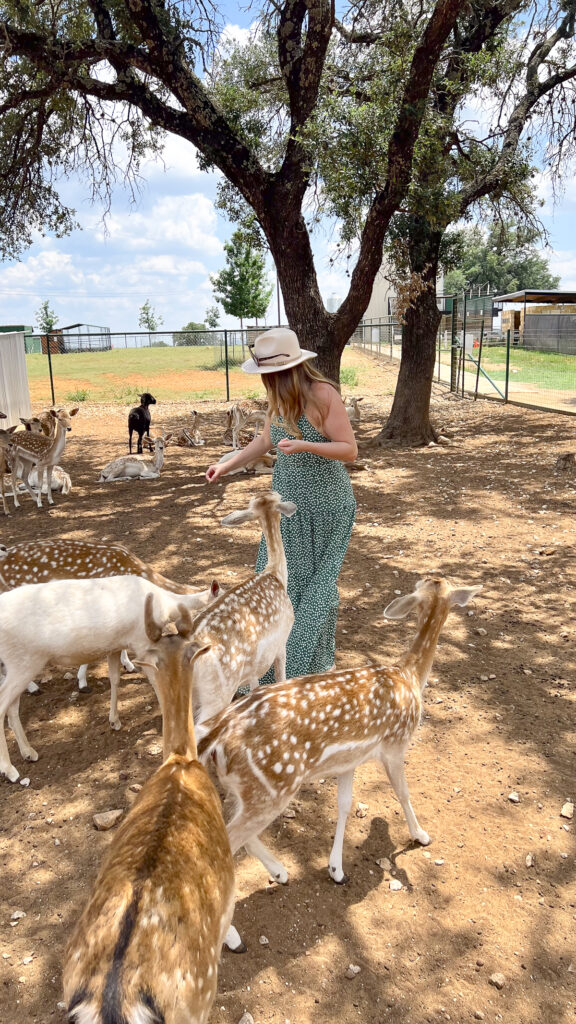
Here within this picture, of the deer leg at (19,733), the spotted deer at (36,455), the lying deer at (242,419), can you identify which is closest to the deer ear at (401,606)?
the deer leg at (19,733)

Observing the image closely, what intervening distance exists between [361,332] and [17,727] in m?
39.8

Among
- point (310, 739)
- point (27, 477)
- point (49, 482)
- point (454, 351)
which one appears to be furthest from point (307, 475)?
point (454, 351)

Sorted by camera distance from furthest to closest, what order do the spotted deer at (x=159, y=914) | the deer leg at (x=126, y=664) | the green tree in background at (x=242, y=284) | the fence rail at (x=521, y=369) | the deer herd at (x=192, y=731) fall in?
the green tree in background at (x=242, y=284) → the fence rail at (x=521, y=369) → the deer leg at (x=126, y=664) → the deer herd at (x=192, y=731) → the spotted deer at (x=159, y=914)

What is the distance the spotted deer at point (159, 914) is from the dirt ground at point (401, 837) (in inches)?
33.9

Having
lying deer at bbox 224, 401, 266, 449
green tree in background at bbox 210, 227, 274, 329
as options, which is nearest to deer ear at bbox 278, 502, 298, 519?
lying deer at bbox 224, 401, 266, 449

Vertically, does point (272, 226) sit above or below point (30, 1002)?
above

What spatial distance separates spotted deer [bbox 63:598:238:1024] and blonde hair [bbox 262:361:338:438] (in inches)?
91.5

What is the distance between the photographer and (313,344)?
10242mm

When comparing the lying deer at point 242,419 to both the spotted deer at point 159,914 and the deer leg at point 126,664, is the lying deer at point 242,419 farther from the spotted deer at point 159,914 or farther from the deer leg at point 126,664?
the spotted deer at point 159,914

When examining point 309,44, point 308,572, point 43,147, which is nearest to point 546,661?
point 308,572

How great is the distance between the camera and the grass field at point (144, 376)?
25.7 metres

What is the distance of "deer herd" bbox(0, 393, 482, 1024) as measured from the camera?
5.45 feet

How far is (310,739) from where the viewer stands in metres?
2.93

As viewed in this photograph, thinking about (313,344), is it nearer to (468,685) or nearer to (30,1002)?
(468,685)
